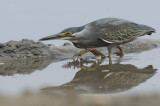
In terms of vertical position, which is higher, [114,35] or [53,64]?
[114,35]

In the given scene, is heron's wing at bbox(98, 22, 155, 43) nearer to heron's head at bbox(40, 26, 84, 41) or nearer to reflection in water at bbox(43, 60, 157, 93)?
reflection in water at bbox(43, 60, 157, 93)

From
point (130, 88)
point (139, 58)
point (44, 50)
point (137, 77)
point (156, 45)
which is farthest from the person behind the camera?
point (156, 45)

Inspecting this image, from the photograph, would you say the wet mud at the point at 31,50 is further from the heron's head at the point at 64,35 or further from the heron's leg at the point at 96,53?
the heron's head at the point at 64,35

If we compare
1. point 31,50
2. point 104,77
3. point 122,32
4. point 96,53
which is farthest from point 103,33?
point 31,50

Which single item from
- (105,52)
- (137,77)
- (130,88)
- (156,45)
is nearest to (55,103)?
(130,88)

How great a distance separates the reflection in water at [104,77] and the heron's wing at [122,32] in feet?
2.80

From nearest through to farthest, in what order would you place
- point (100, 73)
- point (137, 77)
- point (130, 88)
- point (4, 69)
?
point (130, 88) < point (137, 77) < point (100, 73) < point (4, 69)

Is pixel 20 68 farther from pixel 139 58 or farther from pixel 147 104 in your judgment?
pixel 147 104

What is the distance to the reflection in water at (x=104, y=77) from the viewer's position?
8.18 meters

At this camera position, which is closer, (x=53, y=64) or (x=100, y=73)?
(x=100, y=73)

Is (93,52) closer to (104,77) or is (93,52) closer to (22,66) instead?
(22,66)

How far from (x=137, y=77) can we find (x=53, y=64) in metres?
3.36

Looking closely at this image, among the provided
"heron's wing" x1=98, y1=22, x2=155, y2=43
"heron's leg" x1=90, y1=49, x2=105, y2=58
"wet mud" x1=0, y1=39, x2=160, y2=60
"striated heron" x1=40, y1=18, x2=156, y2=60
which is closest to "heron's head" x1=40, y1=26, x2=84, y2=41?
"striated heron" x1=40, y1=18, x2=156, y2=60

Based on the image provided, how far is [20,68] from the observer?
36.9 ft
